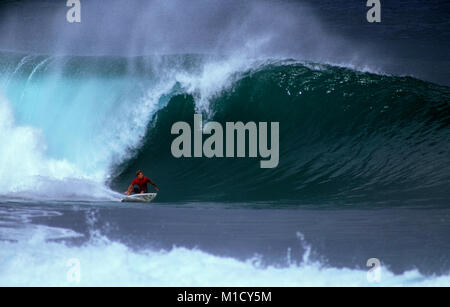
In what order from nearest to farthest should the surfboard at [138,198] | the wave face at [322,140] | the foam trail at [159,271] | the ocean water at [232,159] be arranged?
the foam trail at [159,271] → the ocean water at [232,159] → the surfboard at [138,198] → the wave face at [322,140]

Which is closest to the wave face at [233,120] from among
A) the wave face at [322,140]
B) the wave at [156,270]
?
the wave face at [322,140]

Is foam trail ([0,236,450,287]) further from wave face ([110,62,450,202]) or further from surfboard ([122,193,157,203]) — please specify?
wave face ([110,62,450,202])

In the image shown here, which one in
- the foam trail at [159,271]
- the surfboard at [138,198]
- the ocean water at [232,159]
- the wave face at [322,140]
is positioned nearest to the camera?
the foam trail at [159,271]

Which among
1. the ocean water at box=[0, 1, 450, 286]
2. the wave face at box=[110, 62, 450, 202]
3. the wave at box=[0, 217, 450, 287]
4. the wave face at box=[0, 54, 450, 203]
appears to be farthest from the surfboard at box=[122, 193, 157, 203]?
the wave at box=[0, 217, 450, 287]

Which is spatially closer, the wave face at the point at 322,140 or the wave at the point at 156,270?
the wave at the point at 156,270

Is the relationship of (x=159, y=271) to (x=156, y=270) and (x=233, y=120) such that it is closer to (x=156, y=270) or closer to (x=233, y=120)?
(x=156, y=270)

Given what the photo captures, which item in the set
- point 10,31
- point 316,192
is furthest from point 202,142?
point 10,31

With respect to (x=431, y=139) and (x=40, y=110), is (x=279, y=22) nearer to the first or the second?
(x=431, y=139)

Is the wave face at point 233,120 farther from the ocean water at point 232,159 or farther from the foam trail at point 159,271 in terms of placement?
the foam trail at point 159,271
